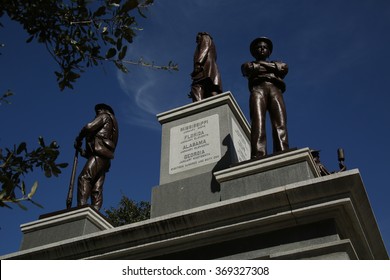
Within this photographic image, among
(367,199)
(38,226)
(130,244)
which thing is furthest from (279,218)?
(38,226)

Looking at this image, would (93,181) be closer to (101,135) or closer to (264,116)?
(101,135)

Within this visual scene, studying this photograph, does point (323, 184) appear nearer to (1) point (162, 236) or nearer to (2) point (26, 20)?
(1) point (162, 236)

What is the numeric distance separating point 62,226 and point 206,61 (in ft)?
15.8

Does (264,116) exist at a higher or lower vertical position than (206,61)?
lower

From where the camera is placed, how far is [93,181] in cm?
919

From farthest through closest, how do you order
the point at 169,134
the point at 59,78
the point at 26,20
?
the point at 169,134, the point at 59,78, the point at 26,20

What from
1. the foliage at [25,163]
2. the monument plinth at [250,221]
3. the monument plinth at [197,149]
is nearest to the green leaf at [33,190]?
the foliage at [25,163]

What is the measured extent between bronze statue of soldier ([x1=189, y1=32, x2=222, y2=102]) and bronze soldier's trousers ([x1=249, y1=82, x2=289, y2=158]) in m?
2.07

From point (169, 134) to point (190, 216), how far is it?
3101mm

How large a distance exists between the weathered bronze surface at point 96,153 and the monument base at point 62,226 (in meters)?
0.55

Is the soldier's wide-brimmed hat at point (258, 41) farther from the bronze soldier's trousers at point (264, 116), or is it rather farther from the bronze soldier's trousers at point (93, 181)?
the bronze soldier's trousers at point (93, 181)

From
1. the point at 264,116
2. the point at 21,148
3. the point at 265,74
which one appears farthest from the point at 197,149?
the point at 21,148

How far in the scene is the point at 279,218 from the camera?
19.8 feet

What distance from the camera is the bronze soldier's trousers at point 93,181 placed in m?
8.88
